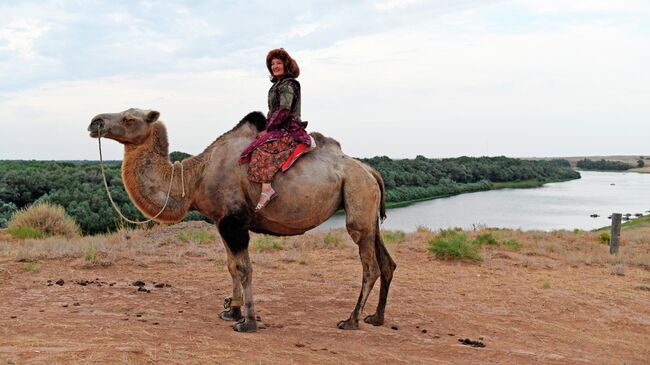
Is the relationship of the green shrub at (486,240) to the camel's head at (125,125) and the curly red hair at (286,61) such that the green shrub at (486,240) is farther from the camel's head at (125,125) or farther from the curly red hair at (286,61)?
the camel's head at (125,125)

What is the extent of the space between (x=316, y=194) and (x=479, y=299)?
426 centimetres

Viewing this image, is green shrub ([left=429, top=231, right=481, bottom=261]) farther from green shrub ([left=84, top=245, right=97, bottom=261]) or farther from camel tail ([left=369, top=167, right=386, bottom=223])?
green shrub ([left=84, top=245, right=97, bottom=261])

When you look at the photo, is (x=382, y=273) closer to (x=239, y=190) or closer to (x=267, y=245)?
(x=239, y=190)

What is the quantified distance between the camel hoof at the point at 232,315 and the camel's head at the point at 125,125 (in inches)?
97.4

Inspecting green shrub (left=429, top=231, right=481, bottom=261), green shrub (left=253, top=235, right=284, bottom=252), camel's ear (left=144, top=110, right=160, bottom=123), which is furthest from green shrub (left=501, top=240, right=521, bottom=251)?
camel's ear (left=144, top=110, right=160, bottom=123)

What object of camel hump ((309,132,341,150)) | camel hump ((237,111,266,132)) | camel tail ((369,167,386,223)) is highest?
camel hump ((237,111,266,132))

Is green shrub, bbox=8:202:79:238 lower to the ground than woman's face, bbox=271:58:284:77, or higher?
lower

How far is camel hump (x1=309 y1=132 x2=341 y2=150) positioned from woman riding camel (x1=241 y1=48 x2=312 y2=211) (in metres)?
0.26

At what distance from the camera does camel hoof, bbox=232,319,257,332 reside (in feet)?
20.3

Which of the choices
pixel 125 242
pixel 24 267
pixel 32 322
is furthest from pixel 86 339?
pixel 125 242

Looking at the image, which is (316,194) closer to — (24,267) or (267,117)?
(267,117)

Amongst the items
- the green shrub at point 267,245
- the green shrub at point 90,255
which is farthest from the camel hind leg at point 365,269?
the green shrub at point 267,245

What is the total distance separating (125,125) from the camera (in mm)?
6301

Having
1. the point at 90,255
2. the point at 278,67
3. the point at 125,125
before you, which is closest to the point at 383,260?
the point at 278,67
